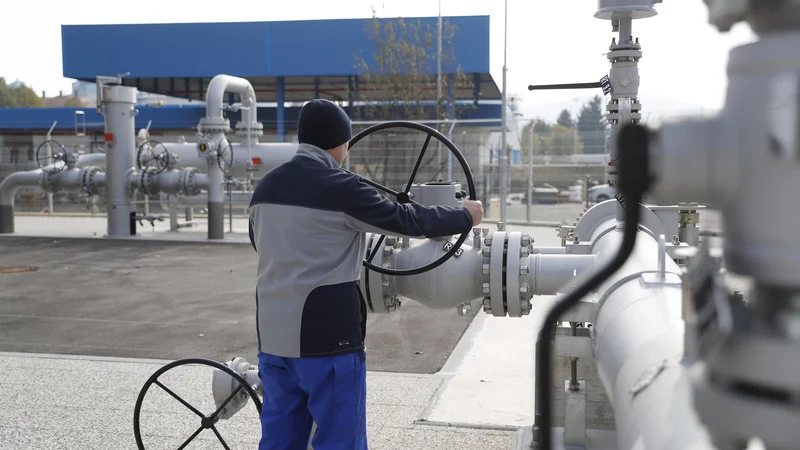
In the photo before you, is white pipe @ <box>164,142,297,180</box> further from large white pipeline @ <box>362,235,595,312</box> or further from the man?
the man

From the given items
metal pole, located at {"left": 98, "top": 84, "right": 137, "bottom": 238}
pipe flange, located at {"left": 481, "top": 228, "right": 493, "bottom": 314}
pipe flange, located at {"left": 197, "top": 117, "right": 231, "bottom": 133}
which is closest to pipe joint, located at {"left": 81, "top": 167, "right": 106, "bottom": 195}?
metal pole, located at {"left": 98, "top": 84, "right": 137, "bottom": 238}

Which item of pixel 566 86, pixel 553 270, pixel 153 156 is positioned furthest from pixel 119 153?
pixel 553 270

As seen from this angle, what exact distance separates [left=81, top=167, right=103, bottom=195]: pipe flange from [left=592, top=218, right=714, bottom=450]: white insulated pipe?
1352 cm

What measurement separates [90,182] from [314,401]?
13.0 m

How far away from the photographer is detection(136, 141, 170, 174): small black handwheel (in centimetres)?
1402

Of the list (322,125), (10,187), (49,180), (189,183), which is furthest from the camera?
(10,187)

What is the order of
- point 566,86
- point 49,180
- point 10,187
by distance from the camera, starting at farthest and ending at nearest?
1. point 10,187
2. point 49,180
3. point 566,86

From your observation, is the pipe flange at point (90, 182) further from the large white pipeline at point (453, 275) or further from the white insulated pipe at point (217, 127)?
the large white pipeline at point (453, 275)

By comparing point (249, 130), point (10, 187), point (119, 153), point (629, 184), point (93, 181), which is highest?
point (249, 130)

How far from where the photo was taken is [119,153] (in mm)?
13781

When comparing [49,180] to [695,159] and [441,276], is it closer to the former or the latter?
[441,276]

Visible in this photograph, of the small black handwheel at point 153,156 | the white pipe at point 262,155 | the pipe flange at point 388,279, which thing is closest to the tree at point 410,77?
the white pipe at point 262,155

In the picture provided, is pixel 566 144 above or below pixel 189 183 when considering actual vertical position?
above

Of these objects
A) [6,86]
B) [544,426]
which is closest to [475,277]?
[544,426]
